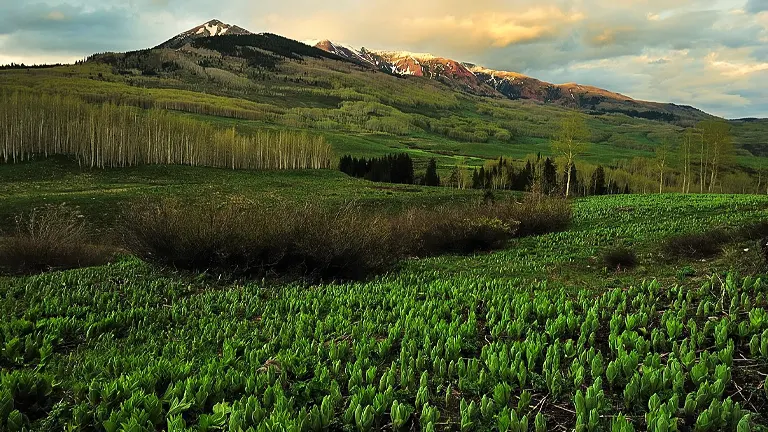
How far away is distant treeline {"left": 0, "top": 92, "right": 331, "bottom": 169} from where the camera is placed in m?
66.4

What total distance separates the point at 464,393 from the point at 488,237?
16.9 m

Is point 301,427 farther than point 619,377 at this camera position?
No

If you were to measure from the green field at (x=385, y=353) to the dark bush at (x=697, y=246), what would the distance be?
2098 mm

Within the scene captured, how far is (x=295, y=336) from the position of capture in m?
7.21

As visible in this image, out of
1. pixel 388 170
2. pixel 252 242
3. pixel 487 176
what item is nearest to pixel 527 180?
pixel 487 176

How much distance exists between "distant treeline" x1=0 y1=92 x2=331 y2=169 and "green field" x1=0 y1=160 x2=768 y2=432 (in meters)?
68.8

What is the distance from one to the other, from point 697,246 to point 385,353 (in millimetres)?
13298

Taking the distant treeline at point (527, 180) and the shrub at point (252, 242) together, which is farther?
the distant treeline at point (527, 180)

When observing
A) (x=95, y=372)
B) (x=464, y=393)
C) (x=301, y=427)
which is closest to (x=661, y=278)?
(x=464, y=393)

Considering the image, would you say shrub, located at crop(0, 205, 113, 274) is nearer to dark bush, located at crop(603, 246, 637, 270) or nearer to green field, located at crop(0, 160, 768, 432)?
green field, located at crop(0, 160, 768, 432)

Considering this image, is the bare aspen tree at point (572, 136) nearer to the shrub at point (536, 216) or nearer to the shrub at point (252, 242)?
the shrub at point (536, 216)

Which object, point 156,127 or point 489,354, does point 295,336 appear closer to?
point 489,354

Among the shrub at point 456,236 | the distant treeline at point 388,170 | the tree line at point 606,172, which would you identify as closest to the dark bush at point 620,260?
the shrub at point 456,236

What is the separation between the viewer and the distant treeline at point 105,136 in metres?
66.4
